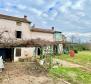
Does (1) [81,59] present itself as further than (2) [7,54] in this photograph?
Yes

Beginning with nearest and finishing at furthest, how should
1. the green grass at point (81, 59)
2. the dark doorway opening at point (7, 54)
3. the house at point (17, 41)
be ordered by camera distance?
the green grass at point (81, 59)
the dark doorway opening at point (7, 54)
the house at point (17, 41)

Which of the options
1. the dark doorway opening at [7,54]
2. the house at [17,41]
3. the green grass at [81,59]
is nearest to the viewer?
the green grass at [81,59]

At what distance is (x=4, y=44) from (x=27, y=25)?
7394mm

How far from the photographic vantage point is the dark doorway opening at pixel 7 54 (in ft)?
101

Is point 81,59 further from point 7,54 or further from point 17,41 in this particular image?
point 7,54

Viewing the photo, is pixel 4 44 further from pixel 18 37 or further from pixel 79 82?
pixel 79 82

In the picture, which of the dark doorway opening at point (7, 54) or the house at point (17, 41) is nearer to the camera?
the dark doorway opening at point (7, 54)

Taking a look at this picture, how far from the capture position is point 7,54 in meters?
31.4

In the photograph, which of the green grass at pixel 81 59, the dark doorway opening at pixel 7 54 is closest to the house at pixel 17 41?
the dark doorway opening at pixel 7 54

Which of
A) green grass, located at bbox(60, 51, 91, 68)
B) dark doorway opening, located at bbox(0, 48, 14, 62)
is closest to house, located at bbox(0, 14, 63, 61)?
dark doorway opening, located at bbox(0, 48, 14, 62)

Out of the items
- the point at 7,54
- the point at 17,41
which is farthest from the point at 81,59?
the point at 7,54

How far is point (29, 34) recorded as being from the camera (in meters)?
36.2

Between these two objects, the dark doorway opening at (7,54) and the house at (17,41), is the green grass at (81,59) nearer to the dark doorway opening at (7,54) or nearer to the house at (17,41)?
the house at (17,41)

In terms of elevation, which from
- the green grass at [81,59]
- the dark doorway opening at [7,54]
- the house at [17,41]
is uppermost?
the house at [17,41]
